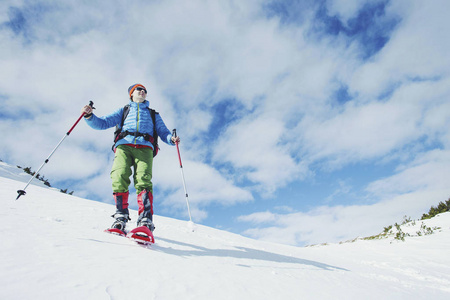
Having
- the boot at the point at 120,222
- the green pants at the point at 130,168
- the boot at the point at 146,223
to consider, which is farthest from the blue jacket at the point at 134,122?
the boot at the point at 146,223

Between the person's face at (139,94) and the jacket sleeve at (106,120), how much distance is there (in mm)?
359

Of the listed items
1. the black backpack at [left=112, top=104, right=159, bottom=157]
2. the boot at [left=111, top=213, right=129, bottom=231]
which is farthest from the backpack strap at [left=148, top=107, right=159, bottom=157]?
the boot at [left=111, top=213, right=129, bottom=231]

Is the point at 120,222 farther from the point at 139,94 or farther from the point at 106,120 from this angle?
the point at 139,94

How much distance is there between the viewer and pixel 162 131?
4863mm

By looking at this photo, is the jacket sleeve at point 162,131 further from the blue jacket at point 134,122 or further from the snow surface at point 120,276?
the snow surface at point 120,276

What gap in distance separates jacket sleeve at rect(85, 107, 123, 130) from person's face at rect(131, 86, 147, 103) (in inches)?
14.1

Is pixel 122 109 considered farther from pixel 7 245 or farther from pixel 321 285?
pixel 321 285

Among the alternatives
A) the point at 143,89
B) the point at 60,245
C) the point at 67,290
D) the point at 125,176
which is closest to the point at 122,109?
the point at 143,89

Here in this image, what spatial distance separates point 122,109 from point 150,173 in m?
1.53

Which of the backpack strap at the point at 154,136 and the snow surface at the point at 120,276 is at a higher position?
the backpack strap at the point at 154,136

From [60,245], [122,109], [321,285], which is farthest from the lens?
[122,109]

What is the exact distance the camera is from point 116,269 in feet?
6.04

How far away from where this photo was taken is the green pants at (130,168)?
12.5 feet

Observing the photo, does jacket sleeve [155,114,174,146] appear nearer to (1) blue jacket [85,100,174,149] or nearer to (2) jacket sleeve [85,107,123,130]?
(1) blue jacket [85,100,174,149]
